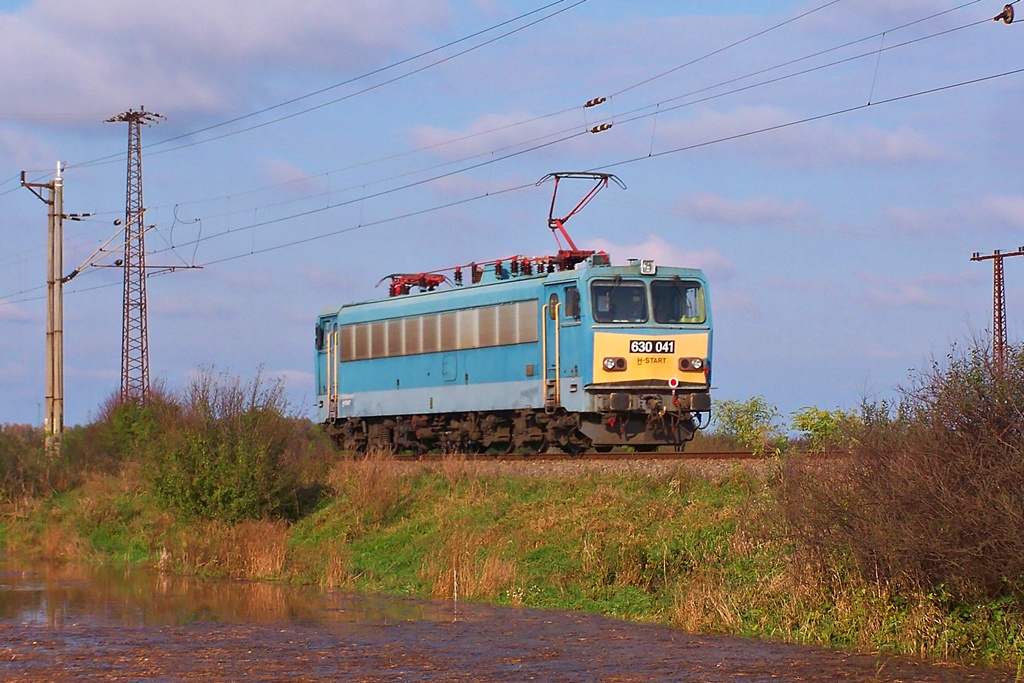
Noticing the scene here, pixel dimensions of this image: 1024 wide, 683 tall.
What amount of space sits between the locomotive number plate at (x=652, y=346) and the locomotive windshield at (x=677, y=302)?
45 centimetres

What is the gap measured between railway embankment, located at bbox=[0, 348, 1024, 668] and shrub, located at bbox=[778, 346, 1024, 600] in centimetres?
2

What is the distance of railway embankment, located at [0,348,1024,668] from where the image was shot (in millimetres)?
13016

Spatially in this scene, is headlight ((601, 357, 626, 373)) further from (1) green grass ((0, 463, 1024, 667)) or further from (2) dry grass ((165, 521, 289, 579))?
(2) dry grass ((165, 521, 289, 579))

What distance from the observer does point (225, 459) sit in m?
25.6

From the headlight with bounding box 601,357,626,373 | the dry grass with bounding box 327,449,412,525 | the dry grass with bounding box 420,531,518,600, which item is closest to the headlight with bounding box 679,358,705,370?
the headlight with bounding box 601,357,626,373

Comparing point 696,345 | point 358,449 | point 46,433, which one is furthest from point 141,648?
point 46,433

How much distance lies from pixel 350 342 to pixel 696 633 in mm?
19354

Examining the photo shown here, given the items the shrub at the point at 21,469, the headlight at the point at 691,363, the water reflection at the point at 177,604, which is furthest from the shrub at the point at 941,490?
the shrub at the point at 21,469

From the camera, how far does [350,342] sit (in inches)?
1313

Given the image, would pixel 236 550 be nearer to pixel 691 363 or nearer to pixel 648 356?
pixel 648 356

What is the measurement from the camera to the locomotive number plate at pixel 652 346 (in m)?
25.8

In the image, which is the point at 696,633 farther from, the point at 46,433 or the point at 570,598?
the point at 46,433

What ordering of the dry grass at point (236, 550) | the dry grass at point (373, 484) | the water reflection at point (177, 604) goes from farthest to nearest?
the dry grass at point (373, 484) → the dry grass at point (236, 550) → the water reflection at point (177, 604)

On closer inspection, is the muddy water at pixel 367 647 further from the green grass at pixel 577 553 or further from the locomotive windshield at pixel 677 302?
the locomotive windshield at pixel 677 302
